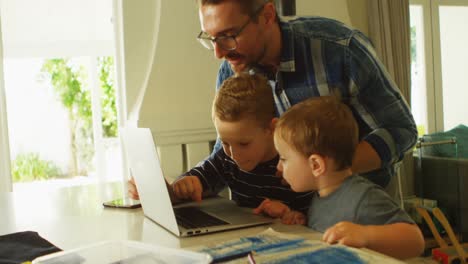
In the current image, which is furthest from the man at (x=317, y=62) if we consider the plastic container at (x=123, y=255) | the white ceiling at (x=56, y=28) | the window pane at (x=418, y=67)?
the white ceiling at (x=56, y=28)

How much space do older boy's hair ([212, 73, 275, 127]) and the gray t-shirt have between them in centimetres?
27

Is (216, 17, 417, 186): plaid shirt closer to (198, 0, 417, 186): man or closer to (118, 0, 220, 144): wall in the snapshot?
(198, 0, 417, 186): man

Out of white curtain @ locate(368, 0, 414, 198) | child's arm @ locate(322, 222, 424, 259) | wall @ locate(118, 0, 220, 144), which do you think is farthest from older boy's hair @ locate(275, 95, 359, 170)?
white curtain @ locate(368, 0, 414, 198)

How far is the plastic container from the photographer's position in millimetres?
684

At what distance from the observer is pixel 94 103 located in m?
5.19

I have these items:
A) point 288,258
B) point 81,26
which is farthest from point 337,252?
point 81,26

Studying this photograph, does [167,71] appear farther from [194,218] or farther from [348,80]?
[194,218]

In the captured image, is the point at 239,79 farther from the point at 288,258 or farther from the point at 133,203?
the point at 288,258

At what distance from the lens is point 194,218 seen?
1.12 meters

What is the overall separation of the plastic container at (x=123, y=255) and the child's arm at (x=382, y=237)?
0.25m

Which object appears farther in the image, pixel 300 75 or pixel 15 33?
pixel 15 33

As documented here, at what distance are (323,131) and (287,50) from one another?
338 mm

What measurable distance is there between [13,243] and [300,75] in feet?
2.58

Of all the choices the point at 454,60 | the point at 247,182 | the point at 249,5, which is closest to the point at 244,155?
the point at 247,182
